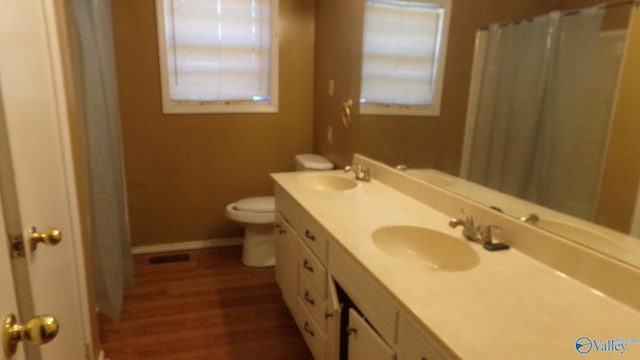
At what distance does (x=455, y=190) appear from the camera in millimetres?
1651

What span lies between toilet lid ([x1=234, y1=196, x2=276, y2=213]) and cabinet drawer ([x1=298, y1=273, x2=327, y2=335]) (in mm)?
989

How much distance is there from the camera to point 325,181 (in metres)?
2.42

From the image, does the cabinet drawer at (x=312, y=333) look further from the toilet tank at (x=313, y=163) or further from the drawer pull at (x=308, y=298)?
the toilet tank at (x=313, y=163)

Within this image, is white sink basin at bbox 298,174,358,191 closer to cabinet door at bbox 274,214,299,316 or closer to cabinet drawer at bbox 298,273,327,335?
cabinet door at bbox 274,214,299,316

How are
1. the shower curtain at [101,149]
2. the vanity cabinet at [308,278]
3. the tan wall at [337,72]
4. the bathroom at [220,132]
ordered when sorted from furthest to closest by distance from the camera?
1. the bathroom at [220,132]
2. the tan wall at [337,72]
3. the shower curtain at [101,149]
4. the vanity cabinet at [308,278]

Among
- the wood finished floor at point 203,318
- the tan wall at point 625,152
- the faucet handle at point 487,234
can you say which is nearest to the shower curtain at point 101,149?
the wood finished floor at point 203,318

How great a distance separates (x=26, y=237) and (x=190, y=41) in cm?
245

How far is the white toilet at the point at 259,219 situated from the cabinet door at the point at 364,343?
1.57 m

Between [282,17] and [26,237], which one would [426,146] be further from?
[282,17]

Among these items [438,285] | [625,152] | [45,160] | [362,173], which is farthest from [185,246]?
[625,152]

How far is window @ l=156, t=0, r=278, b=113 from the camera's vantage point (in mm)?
2979

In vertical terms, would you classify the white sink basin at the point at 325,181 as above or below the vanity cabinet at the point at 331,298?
above

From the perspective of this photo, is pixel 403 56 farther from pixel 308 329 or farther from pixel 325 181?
pixel 308 329

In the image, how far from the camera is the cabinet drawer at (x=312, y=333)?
5.50 ft
